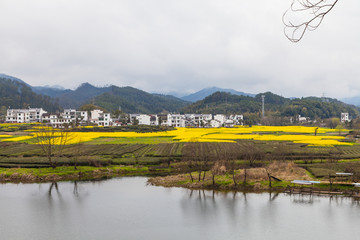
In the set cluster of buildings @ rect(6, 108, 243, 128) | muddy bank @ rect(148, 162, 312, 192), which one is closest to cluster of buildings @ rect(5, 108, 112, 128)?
cluster of buildings @ rect(6, 108, 243, 128)

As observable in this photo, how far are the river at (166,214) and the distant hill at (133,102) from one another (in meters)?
88.5

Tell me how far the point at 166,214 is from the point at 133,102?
467 ft

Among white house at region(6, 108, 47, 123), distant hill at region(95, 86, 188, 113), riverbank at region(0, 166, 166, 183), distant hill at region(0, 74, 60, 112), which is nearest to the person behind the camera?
riverbank at region(0, 166, 166, 183)

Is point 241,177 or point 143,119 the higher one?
point 143,119

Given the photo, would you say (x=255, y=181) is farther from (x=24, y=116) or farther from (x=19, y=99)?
(x=19, y=99)

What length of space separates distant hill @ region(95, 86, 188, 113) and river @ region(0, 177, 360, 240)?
88.5 metres

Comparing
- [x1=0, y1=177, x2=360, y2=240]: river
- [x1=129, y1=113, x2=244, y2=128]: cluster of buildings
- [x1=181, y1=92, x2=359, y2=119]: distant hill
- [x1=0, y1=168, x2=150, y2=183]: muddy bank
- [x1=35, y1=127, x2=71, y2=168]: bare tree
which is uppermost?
[x1=181, y1=92, x2=359, y2=119]: distant hill

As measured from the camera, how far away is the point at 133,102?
519 feet

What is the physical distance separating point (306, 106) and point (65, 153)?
9001 cm

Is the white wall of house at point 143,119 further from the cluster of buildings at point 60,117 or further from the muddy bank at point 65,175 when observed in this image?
the muddy bank at point 65,175

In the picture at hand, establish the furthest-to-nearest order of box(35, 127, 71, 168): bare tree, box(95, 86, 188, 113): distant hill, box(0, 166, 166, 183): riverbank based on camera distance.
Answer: box(95, 86, 188, 113): distant hill
box(35, 127, 71, 168): bare tree
box(0, 166, 166, 183): riverbank

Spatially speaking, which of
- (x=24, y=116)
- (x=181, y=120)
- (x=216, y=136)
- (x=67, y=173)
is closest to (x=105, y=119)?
(x=181, y=120)

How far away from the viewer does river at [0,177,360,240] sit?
49.7ft

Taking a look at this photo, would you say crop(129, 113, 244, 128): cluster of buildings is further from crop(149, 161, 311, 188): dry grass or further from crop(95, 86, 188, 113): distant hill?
crop(149, 161, 311, 188): dry grass
